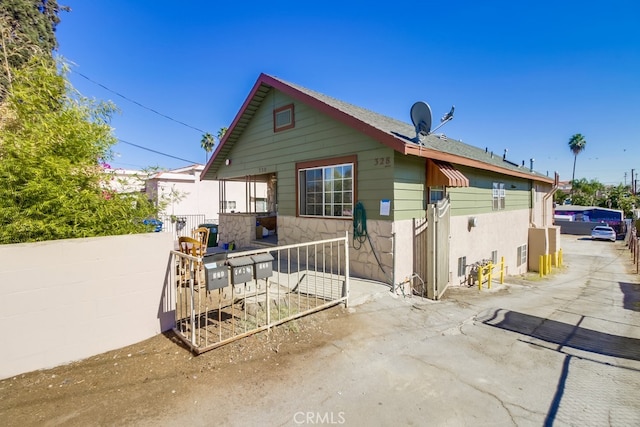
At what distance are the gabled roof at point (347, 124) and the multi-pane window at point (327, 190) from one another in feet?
4.13

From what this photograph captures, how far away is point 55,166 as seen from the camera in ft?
11.1

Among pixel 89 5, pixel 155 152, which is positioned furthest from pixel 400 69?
pixel 155 152

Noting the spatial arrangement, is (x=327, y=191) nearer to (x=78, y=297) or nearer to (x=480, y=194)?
(x=78, y=297)

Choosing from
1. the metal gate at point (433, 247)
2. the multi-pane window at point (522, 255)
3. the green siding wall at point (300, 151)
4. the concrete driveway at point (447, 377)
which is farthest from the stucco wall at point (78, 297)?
the multi-pane window at point (522, 255)

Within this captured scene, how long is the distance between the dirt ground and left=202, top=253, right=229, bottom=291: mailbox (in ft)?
2.84

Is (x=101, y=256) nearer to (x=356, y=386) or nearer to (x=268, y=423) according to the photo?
(x=268, y=423)

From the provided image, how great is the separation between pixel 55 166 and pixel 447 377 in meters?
5.32

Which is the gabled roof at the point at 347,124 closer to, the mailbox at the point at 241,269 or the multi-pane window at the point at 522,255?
the multi-pane window at the point at 522,255

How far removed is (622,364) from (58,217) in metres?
7.61

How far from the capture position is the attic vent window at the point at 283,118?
8719 millimetres

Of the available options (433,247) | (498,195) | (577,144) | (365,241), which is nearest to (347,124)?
(365,241)

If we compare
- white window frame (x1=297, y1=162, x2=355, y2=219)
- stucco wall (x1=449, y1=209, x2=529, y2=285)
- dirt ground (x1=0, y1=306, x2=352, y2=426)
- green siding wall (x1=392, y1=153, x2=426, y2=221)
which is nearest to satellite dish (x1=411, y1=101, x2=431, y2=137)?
green siding wall (x1=392, y1=153, x2=426, y2=221)

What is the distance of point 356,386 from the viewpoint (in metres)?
3.09

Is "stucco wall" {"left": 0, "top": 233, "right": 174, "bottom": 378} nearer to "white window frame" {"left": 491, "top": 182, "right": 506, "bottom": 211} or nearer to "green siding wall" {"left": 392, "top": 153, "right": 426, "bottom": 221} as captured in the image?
"green siding wall" {"left": 392, "top": 153, "right": 426, "bottom": 221}
